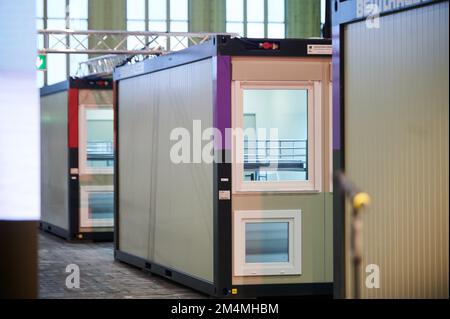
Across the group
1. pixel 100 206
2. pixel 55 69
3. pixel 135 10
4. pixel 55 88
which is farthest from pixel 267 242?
pixel 55 69

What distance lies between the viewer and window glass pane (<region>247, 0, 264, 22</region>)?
32406mm

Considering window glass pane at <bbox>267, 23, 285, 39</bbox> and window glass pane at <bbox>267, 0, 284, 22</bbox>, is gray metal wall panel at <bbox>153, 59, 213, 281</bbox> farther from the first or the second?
window glass pane at <bbox>267, 0, 284, 22</bbox>

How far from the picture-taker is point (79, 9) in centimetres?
3125

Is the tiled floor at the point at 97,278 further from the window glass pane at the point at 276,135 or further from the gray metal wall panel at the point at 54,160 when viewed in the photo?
the window glass pane at the point at 276,135

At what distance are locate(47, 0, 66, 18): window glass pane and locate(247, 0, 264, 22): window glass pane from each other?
6138mm

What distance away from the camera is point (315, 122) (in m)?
9.48

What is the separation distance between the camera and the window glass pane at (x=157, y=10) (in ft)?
104

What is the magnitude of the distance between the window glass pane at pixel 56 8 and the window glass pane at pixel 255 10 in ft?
20.1

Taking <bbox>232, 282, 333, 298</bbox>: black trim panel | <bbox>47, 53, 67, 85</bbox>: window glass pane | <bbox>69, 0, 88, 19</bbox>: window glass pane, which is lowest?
<bbox>232, 282, 333, 298</bbox>: black trim panel

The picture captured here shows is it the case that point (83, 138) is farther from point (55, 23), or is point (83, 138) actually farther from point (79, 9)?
point (79, 9)

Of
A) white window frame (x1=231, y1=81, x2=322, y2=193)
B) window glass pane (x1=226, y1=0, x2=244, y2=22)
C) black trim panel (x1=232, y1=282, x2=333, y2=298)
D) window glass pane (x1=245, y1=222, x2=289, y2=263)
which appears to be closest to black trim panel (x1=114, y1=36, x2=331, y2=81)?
white window frame (x1=231, y1=81, x2=322, y2=193)

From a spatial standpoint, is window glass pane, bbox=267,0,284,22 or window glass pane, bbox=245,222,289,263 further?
window glass pane, bbox=267,0,284,22

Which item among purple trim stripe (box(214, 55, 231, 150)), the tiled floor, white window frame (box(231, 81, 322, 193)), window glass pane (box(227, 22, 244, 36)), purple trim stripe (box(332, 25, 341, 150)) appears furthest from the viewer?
window glass pane (box(227, 22, 244, 36))

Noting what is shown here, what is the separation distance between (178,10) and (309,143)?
2296cm
